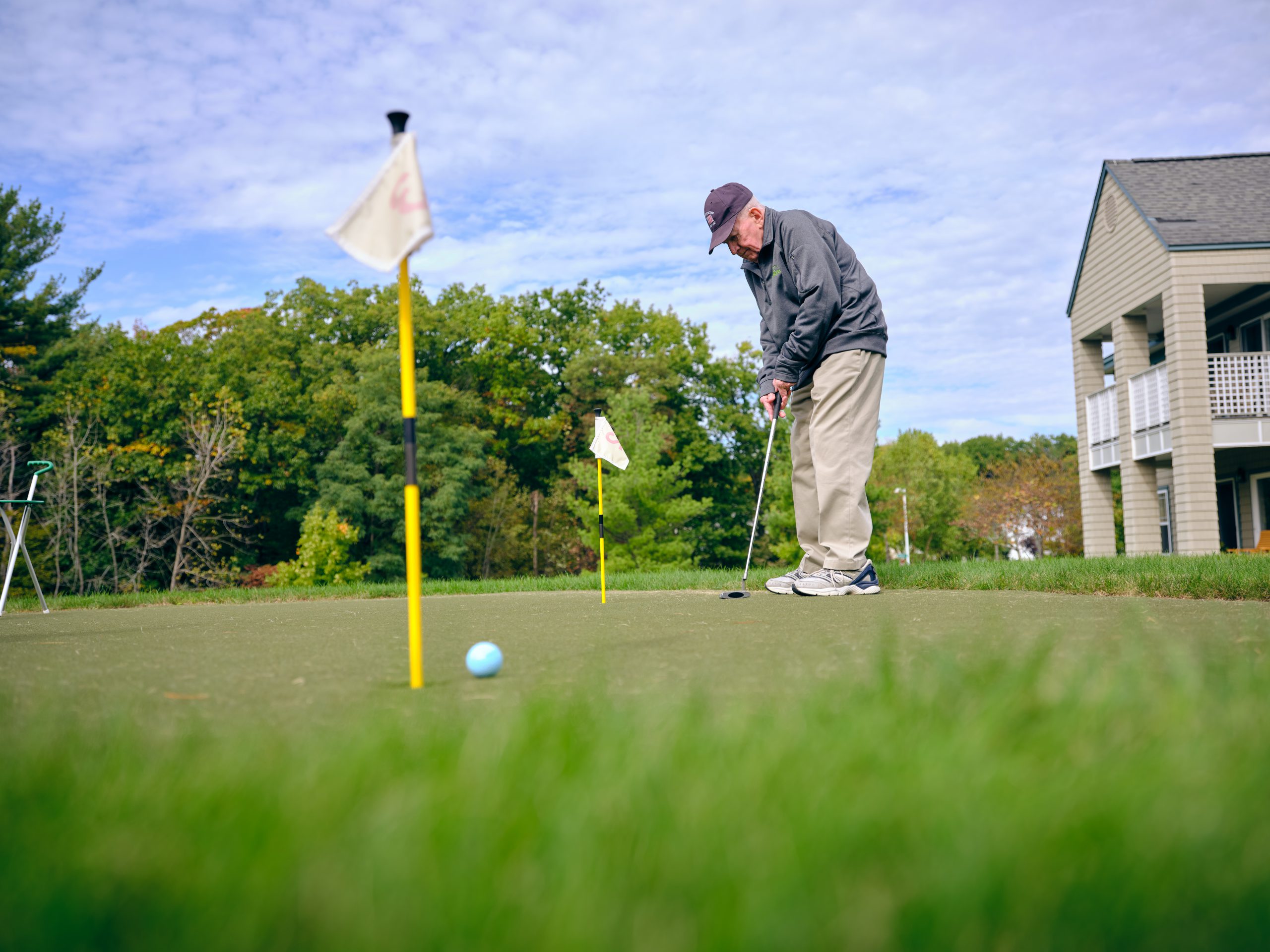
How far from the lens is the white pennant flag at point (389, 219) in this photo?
234cm

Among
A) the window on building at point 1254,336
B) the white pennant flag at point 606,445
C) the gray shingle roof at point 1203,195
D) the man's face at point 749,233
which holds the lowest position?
the white pennant flag at point 606,445

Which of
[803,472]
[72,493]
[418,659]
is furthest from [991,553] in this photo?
[418,659]

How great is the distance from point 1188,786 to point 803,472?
5.23 meters

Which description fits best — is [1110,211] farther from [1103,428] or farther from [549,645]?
[549,645]

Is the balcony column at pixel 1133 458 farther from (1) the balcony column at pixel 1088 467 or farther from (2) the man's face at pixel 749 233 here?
(2) the man's face at pixel 749 233

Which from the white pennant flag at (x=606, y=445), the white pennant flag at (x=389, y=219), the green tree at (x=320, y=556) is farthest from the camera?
the green tree at (x=320, y=556)

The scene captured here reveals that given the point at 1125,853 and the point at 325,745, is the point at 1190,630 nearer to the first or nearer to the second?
the point at 1125,853

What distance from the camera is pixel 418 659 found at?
2492 millimetres

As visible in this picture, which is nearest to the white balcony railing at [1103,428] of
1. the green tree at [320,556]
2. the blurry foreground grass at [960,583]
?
the blurry foreground grass at [960,583]

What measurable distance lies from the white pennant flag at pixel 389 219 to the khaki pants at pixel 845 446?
384 cm

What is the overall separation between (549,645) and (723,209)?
3.49 m

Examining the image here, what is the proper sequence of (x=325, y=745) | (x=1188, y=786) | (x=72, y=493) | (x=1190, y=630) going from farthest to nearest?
(x=72, y=493) → (x=1190, y=630) → (x=325, y=745) → (x=1188, y=786)

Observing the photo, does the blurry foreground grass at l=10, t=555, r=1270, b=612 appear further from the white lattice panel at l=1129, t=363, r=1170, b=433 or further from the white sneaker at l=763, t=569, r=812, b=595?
the white lattice panel at l=1129, t=363, r=1170, b=433

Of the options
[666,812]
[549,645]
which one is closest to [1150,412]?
[549,645]
